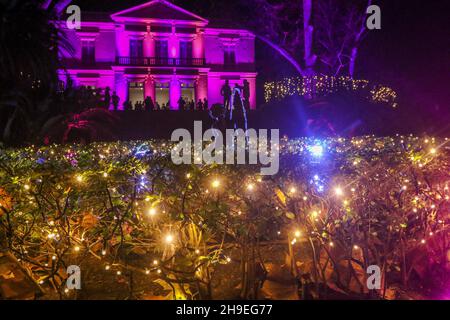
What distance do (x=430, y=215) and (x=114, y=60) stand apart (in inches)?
1134

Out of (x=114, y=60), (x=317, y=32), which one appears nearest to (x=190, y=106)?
(x=317, y=32)

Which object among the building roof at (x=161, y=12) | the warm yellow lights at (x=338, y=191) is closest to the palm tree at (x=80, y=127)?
the warm yellow lights at (x=338, y=191)

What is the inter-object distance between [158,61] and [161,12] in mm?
3759

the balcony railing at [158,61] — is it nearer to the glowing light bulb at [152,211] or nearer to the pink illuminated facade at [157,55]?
the pink illuminated facade at [157,55]

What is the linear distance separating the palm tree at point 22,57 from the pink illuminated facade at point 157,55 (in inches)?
822

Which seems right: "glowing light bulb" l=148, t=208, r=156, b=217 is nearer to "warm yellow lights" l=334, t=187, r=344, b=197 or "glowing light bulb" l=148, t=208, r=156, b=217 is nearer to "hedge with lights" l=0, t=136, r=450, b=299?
"hedge with lights" l=0, t=136, r=450, b=299

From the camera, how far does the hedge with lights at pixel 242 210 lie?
11.3 feet

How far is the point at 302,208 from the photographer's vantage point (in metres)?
3.72

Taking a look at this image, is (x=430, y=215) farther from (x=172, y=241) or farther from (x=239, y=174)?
(x=172, y=241)

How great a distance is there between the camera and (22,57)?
7.01 metres

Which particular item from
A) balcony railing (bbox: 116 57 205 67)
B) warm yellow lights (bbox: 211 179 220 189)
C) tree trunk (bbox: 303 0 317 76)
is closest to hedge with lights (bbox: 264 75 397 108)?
tree trunk (bbox: 303 0 317 76)

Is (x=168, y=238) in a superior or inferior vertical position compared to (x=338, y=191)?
inferior

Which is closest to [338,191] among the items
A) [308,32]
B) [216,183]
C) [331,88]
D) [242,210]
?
[242,210]

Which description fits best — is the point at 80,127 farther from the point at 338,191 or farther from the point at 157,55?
the point at 157,55
